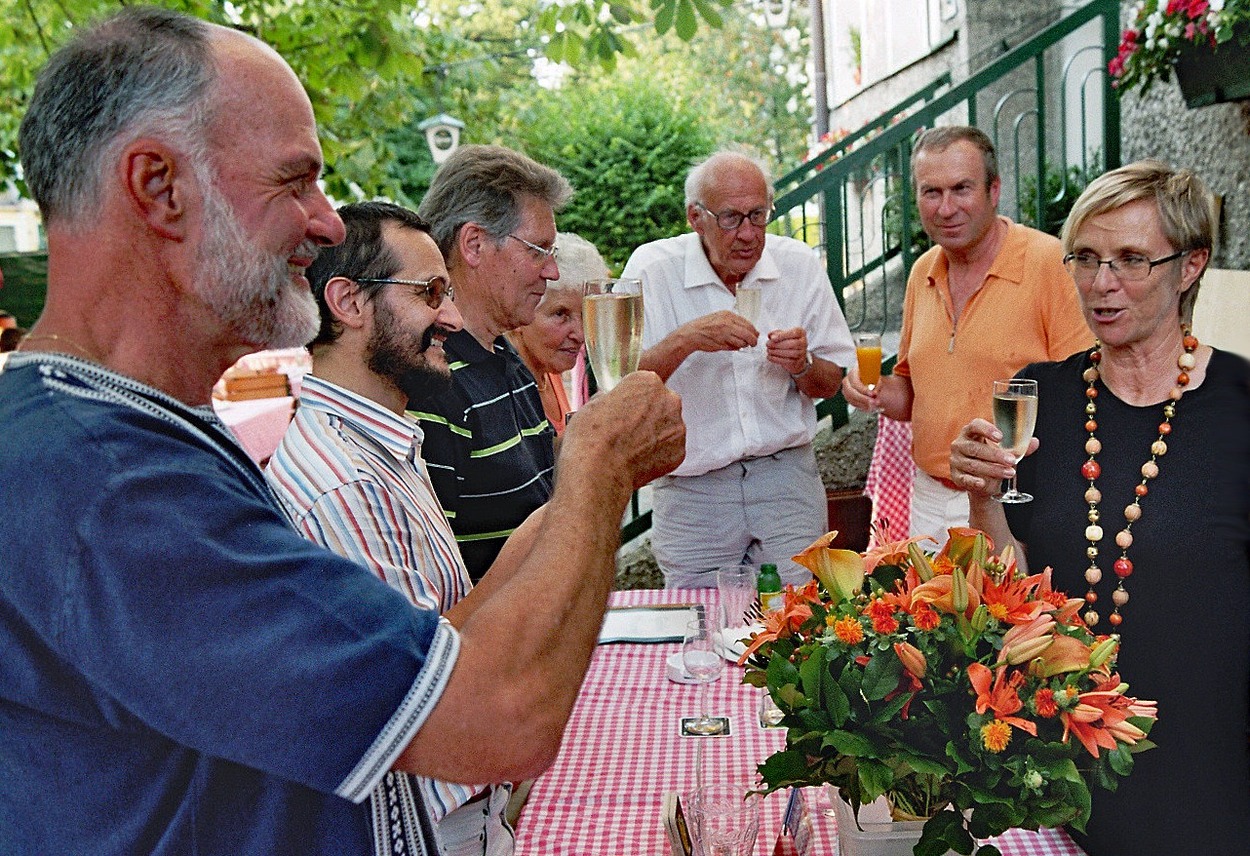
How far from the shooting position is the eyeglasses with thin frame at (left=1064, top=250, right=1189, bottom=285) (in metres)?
1.99

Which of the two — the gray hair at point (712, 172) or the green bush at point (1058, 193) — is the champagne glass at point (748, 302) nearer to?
the gray hair at point (712, 172)

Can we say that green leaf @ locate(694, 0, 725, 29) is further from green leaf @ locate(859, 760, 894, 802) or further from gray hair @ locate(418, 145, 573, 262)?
green leaf @ locate(859, 760, 894, 802)

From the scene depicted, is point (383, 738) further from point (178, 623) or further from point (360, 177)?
point (360, 177)

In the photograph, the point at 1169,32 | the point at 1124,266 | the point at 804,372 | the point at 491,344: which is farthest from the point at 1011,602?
the point at 1169,32

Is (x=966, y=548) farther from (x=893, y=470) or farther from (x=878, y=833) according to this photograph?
(x=893, y=470)

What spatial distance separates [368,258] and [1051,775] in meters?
1.33

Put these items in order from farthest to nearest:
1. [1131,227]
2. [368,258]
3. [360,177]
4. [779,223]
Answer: [779,223] < [360,177] < [1131,227] < [368,258]

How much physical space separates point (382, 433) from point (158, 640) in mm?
851

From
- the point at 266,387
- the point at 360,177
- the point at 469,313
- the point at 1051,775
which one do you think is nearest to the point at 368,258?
the point at 469,313

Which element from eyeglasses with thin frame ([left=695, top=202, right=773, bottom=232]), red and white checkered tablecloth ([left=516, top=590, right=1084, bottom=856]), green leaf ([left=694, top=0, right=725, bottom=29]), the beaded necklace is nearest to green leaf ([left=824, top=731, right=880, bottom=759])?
red and white checkered tablecloth ([left=516, top=590, right=1084, bottom=856])

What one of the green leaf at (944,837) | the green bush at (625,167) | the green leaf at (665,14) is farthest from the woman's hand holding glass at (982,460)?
the green bush at (625,167)

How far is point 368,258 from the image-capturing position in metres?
1.77

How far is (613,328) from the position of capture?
1.48 meters

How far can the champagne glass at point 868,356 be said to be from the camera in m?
3.46
